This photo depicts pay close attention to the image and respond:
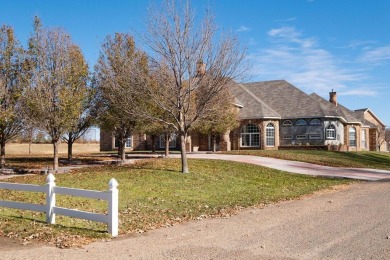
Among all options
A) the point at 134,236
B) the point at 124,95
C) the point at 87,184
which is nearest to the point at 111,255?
the point at 134,236

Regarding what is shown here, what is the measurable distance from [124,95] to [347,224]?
1352 centimetres

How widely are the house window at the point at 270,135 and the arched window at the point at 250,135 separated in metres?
0.97

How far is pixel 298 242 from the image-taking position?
25.5 feet

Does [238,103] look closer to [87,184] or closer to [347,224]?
[87,184]

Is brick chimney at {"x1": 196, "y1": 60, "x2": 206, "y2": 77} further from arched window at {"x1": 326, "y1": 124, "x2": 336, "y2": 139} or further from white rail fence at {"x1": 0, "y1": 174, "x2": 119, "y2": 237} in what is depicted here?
arched window at {"x1": 326, "y1": 124, "x2": 336, "y2": 139}

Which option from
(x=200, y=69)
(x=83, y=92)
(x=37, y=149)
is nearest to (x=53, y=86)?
(x=83, y=92)

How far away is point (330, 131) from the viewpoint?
44.3m

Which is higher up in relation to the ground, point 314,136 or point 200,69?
point 200,69

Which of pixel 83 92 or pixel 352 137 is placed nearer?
pixel 83 92

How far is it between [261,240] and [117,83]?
604 inches

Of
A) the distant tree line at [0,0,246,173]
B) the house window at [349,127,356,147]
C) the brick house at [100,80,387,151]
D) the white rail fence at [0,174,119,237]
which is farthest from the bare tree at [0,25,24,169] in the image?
the house window at [349,127,356,147]

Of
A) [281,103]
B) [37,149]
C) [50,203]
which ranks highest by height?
[281,103]

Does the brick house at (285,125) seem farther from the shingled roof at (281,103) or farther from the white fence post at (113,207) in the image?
the white fence post at (113,207)

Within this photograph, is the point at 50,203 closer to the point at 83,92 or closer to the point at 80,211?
the point at 80,211
